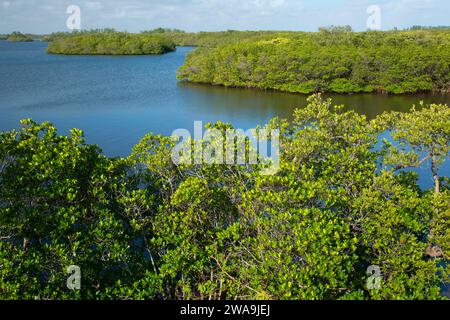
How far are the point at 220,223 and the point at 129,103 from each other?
31955 mm

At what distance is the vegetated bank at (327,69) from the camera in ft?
173

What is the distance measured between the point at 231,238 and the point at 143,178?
11.1 feet

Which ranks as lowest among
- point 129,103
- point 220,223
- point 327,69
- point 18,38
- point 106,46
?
point 220,223

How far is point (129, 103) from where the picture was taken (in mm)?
42531

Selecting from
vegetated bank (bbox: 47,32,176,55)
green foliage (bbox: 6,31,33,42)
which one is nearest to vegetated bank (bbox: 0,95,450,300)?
vegetated bank (bbox: 47,32,176,55)

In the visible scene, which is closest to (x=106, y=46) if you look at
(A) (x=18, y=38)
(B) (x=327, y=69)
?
(B) (x=327, y=69)

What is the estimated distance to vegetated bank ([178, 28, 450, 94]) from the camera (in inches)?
2077

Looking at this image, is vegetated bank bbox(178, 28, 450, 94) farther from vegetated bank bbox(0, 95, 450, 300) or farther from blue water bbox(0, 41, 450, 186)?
vegetated bank bbox(0, 95, 450, 300)

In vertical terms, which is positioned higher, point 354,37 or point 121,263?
point 354,37

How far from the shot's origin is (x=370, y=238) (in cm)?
1127

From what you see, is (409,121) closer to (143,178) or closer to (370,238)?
(370,238)

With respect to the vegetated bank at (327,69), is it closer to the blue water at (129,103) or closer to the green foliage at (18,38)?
the blue water at (129,103)

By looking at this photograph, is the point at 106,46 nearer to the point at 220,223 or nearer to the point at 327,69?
the point at 327,69
